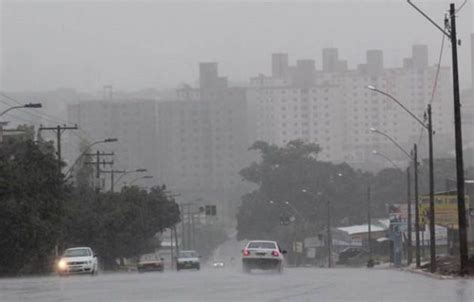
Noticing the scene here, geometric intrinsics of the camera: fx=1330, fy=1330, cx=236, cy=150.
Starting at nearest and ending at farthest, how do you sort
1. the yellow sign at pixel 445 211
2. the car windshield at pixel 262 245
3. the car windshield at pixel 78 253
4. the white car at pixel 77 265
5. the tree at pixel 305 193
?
the white car at pixel 77 265 → the car windshield at pixel 262 245 → the car windshield at pixel 78 253 → the yellow sign at pixel 445 211 → the tree at pixel 305 193

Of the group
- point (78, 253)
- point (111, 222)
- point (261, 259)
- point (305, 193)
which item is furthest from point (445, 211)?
point (305, 193)

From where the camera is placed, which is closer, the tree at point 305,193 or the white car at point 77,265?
the white car at point 77,265

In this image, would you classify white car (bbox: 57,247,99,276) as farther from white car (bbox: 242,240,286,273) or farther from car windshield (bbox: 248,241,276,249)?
car windshield (bbox: 248,241,276,249)

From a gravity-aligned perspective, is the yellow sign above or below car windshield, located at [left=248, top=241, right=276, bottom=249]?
above

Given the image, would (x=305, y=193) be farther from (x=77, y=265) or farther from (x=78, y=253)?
(x=77, y=265)

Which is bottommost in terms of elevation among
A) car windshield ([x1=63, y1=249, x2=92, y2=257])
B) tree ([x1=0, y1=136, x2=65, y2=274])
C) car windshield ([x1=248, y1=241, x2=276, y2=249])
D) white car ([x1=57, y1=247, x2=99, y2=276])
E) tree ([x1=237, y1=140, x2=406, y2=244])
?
white car ([x1=57, y1=247, x2=99, y2=276])

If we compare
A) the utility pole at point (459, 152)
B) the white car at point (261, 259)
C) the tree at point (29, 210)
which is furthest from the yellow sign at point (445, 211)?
the utility pole at point (459, 152)

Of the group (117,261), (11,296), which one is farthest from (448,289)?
(117,261)

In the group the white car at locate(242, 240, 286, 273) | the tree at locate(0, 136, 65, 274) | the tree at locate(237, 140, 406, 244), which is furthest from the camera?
the tree at locate(237, 140, 406, 244)

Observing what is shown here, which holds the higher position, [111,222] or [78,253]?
[111,222]

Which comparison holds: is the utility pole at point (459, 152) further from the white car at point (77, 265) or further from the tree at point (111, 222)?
the tree at point (111, 222)

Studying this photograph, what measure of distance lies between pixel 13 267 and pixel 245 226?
10195 cm

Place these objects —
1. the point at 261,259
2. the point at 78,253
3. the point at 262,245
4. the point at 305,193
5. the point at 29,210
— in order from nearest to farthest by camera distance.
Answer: the point at 261,259
the point at 262,245
the point at 78,253
the point at 29,210
the point at 305,193

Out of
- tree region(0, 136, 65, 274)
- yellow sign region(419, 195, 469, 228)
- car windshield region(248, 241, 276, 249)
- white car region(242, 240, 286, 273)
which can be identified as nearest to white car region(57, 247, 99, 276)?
white car region(242, 240, 286, 273)
